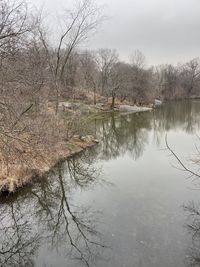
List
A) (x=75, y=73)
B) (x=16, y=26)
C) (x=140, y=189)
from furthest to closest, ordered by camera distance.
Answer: (x=75, y=73), (x=140, y=189), (x=16, y=26)

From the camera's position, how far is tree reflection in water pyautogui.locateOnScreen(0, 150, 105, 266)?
7.64m

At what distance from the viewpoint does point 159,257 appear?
7137 millimetres

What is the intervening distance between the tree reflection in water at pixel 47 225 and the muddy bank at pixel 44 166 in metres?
0.38

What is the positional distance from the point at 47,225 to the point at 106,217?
1803mm

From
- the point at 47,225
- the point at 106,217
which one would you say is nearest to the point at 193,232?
the point at 106,217

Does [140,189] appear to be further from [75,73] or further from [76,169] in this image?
[75,73]

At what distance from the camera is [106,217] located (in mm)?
9328

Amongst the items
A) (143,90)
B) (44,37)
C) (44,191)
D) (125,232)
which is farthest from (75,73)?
(125,232)

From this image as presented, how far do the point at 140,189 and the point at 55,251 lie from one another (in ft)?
15.8

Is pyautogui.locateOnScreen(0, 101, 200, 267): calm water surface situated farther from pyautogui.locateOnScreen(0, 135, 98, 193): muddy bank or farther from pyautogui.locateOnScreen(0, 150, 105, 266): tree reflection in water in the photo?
pyautogui.locateOnScreen(0, 135, 98, 193): muddy bank

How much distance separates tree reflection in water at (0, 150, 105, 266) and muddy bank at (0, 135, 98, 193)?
0.38 meters

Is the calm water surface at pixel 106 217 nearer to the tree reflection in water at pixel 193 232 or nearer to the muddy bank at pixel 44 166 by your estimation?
the tree reflection in water at pixel 193 232

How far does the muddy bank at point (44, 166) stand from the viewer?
441 inches

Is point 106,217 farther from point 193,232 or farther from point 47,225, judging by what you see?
point 193,232
